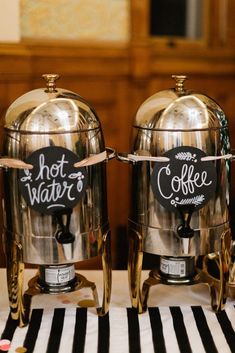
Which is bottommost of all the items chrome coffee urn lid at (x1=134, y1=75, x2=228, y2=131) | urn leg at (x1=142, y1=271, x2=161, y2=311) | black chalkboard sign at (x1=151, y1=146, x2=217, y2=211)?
urn leg at (x1=142, y1=271, x2=161, y2=311)

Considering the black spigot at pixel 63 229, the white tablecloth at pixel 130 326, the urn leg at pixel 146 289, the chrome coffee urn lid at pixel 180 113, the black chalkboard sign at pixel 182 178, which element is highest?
the chrome coffee urn lid at pixel 180 113

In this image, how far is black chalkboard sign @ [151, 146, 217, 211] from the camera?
3.43 feet

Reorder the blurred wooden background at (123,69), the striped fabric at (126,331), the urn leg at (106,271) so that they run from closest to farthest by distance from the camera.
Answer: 1. the striped fabric at (126,331)
2. the urn leg at (106,271)
3. the blurred wooden background at (123,69)

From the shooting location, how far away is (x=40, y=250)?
3.39ft

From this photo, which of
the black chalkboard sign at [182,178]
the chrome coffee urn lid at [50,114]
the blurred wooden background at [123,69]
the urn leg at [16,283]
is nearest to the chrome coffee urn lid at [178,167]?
the black chalkboard sign at [182,178]

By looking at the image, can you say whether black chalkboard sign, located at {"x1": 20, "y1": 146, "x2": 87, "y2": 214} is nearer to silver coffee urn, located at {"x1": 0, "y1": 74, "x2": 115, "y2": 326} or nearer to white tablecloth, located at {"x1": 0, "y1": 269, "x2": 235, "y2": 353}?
silver coffee urn, located at {"x1": 0, "y1": 74, "x2": 115, "y2": 326}

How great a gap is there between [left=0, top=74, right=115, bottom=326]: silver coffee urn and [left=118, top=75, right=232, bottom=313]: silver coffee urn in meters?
0.08

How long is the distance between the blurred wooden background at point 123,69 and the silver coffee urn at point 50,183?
2.74ft

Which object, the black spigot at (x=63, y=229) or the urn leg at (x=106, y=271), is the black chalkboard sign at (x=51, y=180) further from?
the urn leg at (x=106, y=271)

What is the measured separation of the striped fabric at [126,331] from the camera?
0.99 meters

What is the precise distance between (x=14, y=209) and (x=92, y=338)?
28cm

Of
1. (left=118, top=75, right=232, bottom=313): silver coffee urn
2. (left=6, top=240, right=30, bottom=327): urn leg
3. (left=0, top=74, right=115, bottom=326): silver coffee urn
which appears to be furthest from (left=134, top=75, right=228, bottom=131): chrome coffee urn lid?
(left=6, top=240, right=30, bottom=327): urn leg

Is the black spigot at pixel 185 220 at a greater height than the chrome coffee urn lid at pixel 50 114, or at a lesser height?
lesser

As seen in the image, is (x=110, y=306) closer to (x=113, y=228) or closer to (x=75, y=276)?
(x=75, y=276)
